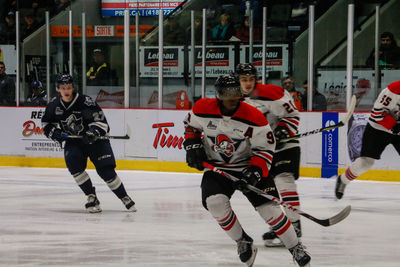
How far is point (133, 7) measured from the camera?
9.38 m

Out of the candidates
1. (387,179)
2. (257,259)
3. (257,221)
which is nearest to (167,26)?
(387,179)

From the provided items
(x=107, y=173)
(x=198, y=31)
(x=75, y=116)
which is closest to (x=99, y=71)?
(x=198, y=31)

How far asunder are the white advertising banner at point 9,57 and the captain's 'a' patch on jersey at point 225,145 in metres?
6.69

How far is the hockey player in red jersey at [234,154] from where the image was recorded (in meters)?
3.48

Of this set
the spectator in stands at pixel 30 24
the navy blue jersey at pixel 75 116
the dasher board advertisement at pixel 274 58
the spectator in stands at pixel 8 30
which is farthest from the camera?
the spectator in stands at pixel 8 30

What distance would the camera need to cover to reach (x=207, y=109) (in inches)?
140

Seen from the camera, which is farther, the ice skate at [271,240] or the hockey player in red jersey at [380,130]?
the hockey player in red jersey at [380,130]

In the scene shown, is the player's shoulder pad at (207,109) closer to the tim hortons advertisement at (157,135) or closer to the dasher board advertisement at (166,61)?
the tim hortons advertisement at (157,135)

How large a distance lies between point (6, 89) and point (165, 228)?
17.6 ft

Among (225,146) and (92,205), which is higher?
(225,146)

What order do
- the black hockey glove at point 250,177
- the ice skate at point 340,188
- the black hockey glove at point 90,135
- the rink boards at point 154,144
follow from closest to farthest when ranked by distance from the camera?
1. the black hockey glove at point 250,177
2. the black hockey glove at point 90,135
3. the ice skate at point 340,188
4. the rink boards at point 154,144

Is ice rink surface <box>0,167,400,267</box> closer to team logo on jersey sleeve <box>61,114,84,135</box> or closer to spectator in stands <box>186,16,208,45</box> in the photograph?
team logo on jersey sleeve <box>61,114,84,135</box>

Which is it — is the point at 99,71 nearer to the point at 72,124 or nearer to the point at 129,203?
the point at 72,124

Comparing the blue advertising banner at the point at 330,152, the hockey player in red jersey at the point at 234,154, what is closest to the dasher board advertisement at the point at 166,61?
the blue advertising banner at the point at 330,152
